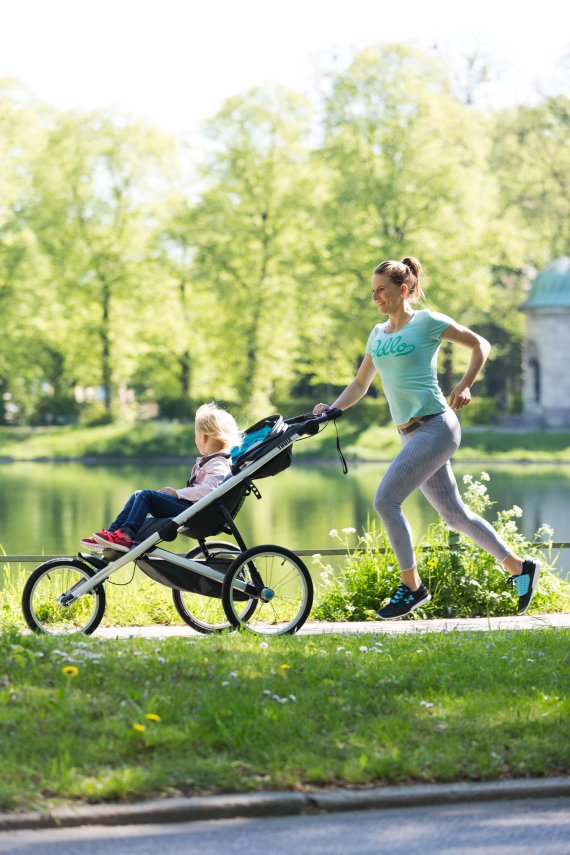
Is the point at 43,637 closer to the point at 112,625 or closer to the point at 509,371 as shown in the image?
the point at 112,625

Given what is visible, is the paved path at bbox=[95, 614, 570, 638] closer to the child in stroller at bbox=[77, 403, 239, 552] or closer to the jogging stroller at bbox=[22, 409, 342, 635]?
the jogging stroller at bbox=[22, 409, 342, 635]

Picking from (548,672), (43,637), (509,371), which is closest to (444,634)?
(548,672)

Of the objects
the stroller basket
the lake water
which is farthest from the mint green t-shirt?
the lake water

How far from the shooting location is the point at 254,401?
44812 mm

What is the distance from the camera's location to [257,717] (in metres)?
4.63

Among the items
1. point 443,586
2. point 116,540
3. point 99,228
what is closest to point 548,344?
point 99,228

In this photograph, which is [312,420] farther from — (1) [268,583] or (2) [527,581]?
(2) [527,581]

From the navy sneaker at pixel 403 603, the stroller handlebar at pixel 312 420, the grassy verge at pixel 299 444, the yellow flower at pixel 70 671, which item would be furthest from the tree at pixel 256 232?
the yellow flower at pixel 70 671

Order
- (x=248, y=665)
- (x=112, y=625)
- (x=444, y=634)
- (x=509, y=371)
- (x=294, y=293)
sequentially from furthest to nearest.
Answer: (x=509, y=371)
(x=294, y=293)
(x=112, y=625)
(x=444, y=634)
(x=248, y=665)

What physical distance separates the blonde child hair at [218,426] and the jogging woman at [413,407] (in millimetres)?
525

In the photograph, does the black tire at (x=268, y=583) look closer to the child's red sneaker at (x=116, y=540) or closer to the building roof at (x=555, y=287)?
the child's red sneaker at (x=116, y=540)

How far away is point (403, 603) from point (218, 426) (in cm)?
145

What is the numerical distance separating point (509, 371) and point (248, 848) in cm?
5165

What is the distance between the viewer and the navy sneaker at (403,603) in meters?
6.90
